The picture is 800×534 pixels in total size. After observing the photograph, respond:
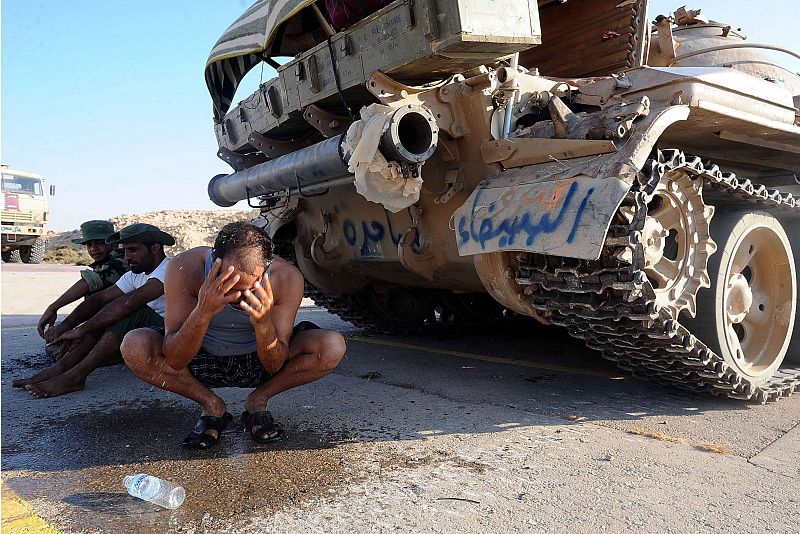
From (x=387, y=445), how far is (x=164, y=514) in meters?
1.10

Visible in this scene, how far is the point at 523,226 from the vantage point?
11.5 ft

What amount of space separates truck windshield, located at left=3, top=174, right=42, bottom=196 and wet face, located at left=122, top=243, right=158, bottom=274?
1956 cm

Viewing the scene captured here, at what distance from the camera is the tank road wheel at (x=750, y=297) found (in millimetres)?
4016

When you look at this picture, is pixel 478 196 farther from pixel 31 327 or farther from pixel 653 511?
pixel 31 327

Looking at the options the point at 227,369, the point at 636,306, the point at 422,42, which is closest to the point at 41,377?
the point at 227,369

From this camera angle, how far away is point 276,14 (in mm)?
4754

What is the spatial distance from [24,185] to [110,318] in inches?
811

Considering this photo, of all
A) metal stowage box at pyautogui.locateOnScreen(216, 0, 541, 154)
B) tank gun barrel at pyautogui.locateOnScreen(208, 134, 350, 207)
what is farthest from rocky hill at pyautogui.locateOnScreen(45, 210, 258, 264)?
metal stowage box at pyautogui.locateOnScreen(216, 0, 541, 154)

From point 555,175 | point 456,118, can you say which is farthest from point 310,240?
point 555,175

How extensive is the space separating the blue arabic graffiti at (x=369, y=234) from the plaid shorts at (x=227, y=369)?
172 cm

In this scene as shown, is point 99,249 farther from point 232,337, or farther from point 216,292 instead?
point 216,292

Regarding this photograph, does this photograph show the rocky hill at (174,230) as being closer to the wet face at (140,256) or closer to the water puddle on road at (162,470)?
the wet face at (140,256)

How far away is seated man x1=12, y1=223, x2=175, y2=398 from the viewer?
4.47 metres

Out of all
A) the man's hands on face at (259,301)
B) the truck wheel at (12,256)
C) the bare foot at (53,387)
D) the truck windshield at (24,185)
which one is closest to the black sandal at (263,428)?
the man's hands on face at (259,301)
